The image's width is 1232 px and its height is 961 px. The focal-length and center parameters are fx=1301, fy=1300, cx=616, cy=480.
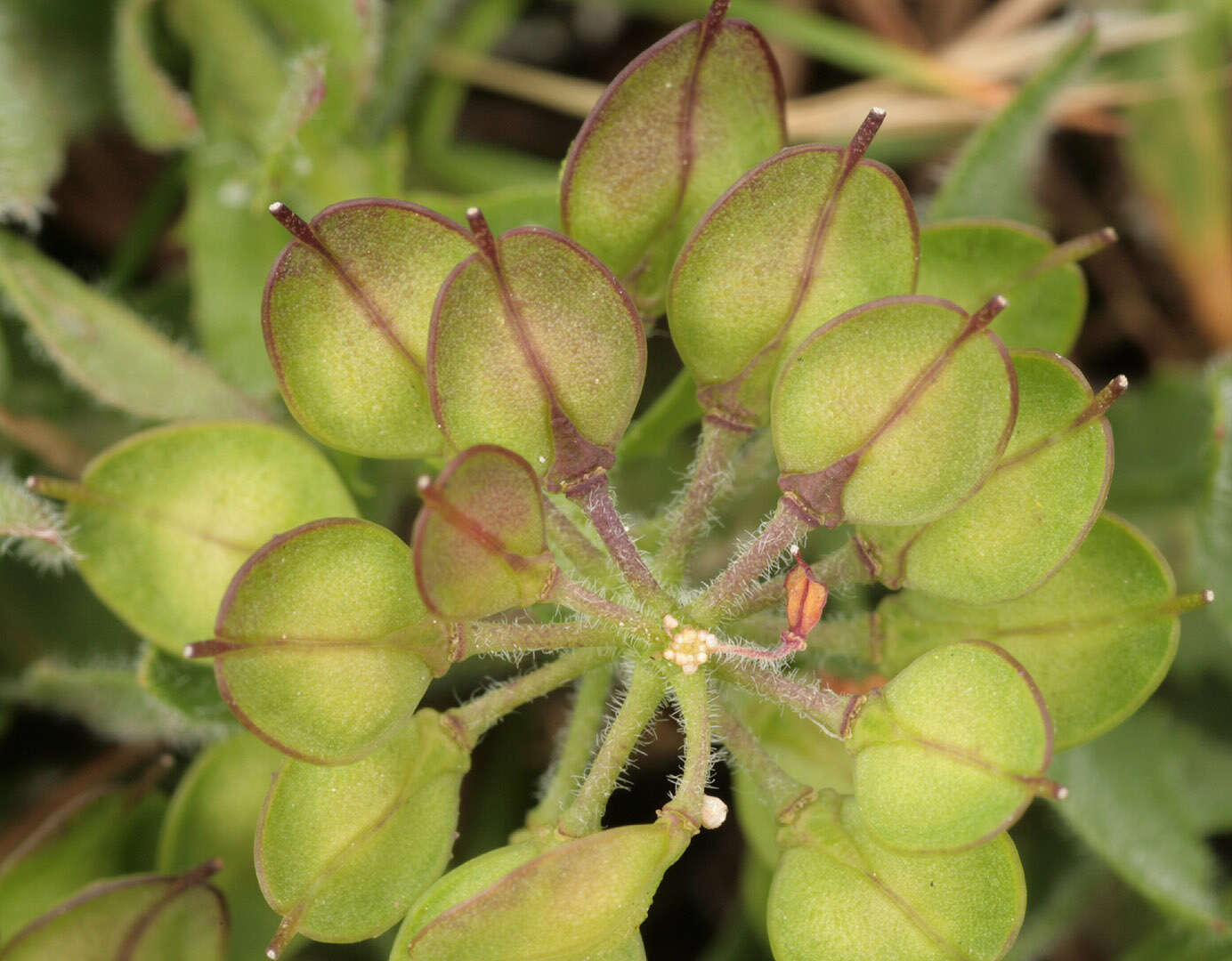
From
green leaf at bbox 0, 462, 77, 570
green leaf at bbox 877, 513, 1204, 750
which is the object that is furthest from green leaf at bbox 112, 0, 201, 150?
green leaf at bbox 877, 513, 1204, 750

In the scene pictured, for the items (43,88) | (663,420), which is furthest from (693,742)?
(43,88)

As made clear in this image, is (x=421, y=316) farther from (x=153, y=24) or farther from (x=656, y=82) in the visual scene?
(x=153, y=24)

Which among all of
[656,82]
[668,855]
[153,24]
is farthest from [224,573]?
[153,24]

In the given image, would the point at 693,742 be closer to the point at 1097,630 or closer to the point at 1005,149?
the point at 1097,630

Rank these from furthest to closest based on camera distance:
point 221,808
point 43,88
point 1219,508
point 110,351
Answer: point 43,88 → point 110,351 → point 1219,508 → point 221,808

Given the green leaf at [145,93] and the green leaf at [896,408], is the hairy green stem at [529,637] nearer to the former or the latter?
the green leaf at [896,408]

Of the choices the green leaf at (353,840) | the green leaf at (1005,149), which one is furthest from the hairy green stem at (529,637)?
the green leaf at (1005,149)
